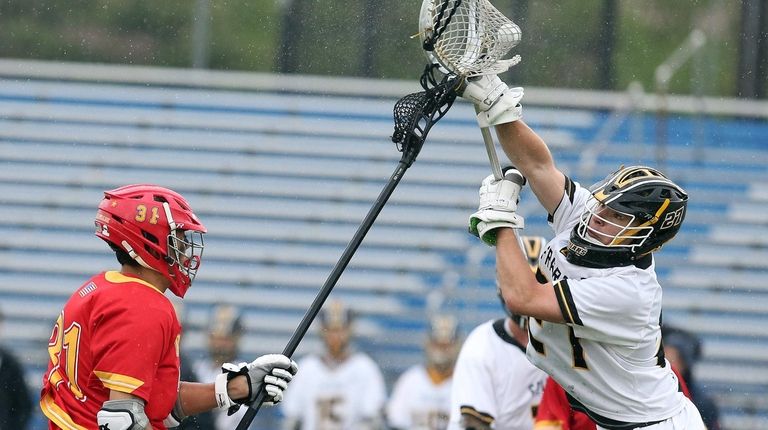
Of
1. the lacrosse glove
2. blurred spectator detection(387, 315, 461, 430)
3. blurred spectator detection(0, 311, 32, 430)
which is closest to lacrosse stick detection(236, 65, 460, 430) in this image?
the lacrosse glove

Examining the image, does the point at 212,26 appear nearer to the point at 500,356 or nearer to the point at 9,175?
the point at 9,175

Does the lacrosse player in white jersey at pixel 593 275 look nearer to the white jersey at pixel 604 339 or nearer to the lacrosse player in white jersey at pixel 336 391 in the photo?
the white jersey at pixel 604 339

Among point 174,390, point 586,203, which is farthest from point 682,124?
point 174,390

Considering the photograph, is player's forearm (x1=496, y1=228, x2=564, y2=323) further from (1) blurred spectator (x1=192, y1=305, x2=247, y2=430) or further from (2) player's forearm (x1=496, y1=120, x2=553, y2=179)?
(1) blurred spectator (x1=192, y1=305, x2=247, y2=430)

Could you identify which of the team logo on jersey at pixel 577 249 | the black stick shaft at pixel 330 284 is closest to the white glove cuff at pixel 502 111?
the black stick shaft at pixel 330 284

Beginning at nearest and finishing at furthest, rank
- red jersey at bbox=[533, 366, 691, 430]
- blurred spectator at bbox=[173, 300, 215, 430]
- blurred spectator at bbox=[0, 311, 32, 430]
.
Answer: red jersey at bbox=[533, 366, 691, 430], blurred spectator at bbox=[0, 311, 32, 430], blurred spectator at bbox=[173, 300, 215, 430]

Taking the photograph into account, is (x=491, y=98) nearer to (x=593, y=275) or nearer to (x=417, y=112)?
(x=417, y=112)

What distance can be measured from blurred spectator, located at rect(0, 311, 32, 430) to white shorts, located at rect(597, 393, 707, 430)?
Answer: 10.8ft

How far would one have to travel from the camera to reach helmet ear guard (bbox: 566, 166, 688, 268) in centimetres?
335

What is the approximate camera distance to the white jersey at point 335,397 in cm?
759

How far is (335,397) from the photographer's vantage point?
759 centimetres

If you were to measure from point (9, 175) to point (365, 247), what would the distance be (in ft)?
8.69

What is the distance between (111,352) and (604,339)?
Result: 4.47 ft

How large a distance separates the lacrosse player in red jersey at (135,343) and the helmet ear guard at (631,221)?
2.97ft
